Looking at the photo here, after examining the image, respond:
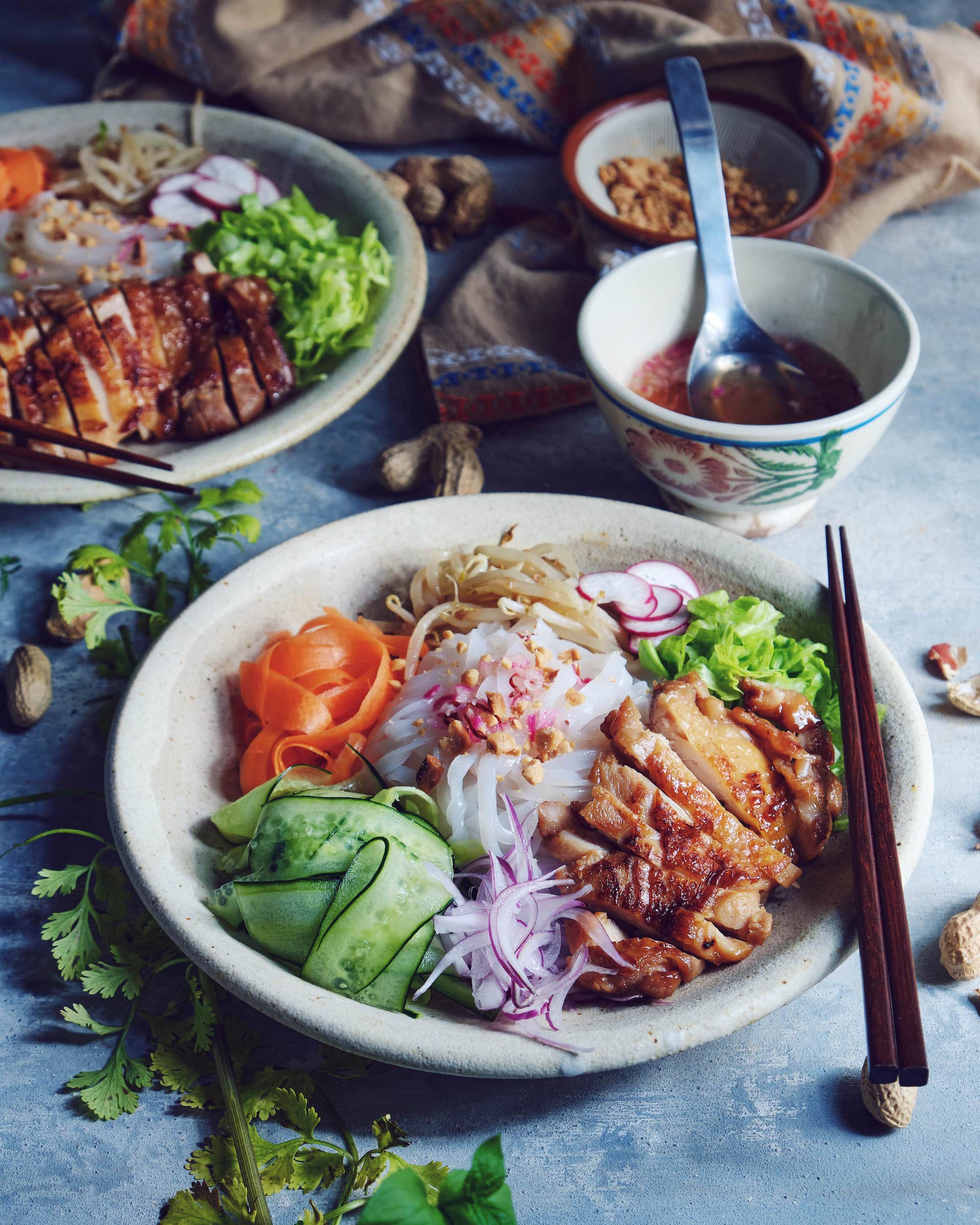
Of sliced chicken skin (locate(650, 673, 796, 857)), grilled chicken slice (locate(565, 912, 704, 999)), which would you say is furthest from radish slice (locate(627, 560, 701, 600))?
grilled chicken slice (locate(565, 912, 704, 999))

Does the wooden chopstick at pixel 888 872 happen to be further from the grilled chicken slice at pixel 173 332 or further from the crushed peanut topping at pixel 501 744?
the grilled chicken slice at pixel 173 332

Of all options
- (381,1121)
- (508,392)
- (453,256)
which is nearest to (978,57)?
(453,256)

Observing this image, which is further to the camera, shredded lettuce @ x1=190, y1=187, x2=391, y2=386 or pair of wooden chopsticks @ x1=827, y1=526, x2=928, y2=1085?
shredded lettuce @ x1=190, y1=187, x2=391, y2=386

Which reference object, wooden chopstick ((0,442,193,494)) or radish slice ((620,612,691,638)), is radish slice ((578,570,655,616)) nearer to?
radish slice ((620,612,691,638))

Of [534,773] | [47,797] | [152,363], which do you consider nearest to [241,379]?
[152,363]

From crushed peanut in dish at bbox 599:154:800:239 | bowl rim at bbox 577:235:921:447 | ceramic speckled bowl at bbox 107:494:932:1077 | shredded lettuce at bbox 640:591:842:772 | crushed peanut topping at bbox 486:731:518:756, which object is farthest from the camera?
crushed peanut in dish at bbox 599:154:800:239

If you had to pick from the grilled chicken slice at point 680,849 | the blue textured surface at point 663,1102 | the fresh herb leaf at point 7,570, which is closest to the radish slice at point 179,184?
the fresh herb leaf at point 7,570

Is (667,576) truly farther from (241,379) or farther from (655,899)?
(241,379)
